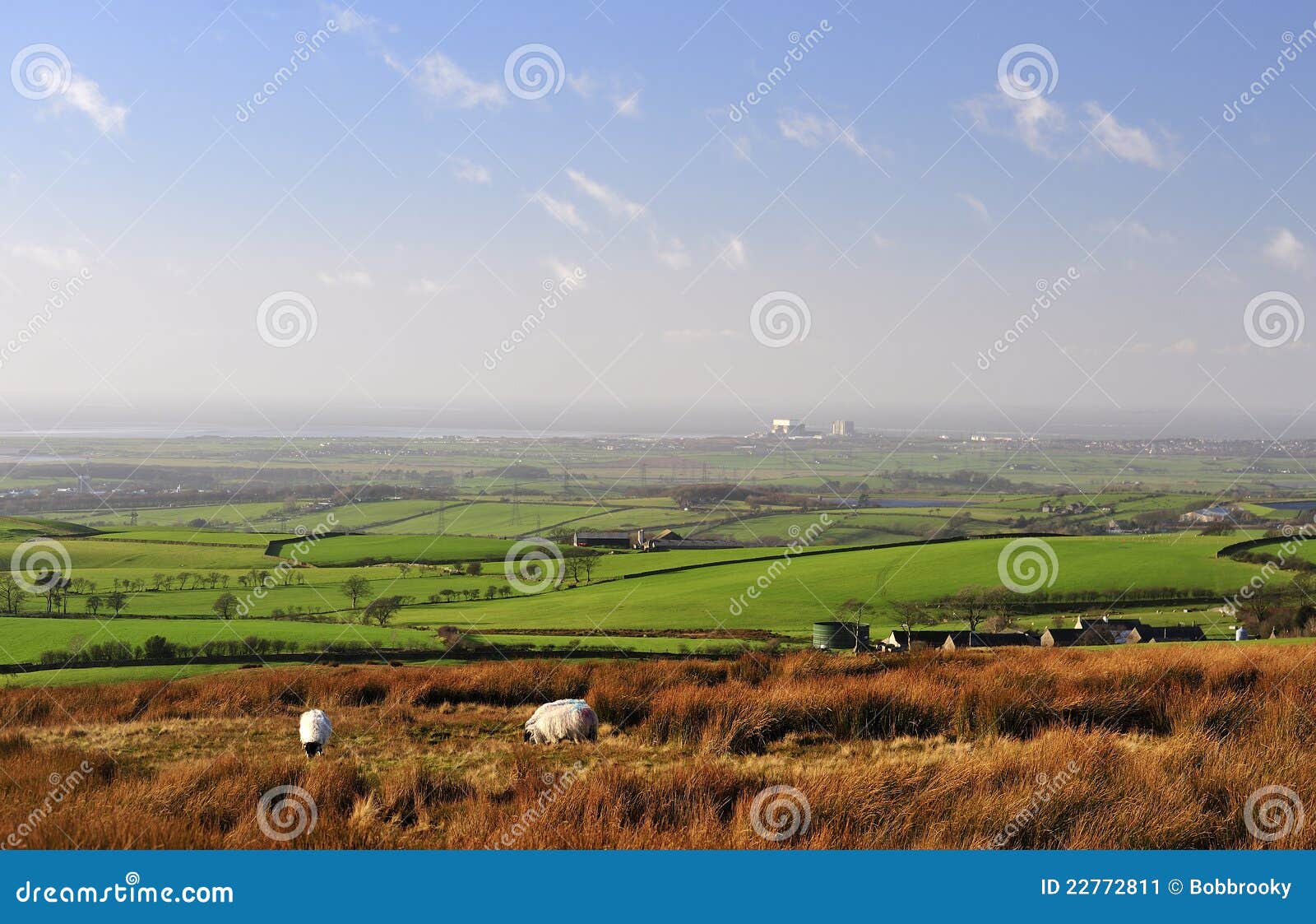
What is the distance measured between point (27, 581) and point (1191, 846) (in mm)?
34499

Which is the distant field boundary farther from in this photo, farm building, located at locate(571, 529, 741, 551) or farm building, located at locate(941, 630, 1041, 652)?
farm building, located at locate(571, 529, 741, 551)

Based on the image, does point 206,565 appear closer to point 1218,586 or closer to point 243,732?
point 243,732

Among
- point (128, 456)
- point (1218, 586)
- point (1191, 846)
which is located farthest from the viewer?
point (128, 456)

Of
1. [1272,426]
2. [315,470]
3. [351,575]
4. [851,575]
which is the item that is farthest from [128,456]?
[1272,426]

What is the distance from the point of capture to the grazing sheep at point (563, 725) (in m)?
10.4

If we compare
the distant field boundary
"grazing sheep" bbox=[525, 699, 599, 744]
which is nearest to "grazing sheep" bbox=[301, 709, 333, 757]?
"grazing sheep" bbox=[525, 699, 599, 744]

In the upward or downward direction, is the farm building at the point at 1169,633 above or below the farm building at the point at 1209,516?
below

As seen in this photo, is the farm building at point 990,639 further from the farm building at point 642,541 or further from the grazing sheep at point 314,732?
the farm building at point 642,541

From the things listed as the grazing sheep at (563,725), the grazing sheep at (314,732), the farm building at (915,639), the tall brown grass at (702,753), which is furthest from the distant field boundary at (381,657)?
the grazing sheep at (314,732)

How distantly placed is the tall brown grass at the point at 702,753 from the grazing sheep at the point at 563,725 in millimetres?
279

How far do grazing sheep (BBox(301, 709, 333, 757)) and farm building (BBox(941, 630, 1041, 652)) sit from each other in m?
16.9

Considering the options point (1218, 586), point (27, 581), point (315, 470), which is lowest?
point (1218, 586)

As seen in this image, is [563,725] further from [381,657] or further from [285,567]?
[285,567]

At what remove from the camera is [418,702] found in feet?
42.8
